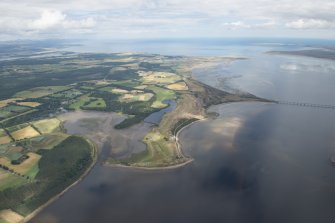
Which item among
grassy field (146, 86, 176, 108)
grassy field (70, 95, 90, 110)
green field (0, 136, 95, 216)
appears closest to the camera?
green field (0, 136, 95, 216)

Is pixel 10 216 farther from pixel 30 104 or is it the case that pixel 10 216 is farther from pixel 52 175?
pixel 30 104

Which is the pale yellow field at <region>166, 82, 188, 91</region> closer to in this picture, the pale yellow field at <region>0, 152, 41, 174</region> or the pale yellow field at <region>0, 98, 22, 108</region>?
the pale yellow field at <region>0, 98, 22, 108</region>

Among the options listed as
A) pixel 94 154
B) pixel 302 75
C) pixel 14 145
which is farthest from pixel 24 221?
pixel 302 75

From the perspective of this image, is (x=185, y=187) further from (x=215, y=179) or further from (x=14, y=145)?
(x=14, y=145)

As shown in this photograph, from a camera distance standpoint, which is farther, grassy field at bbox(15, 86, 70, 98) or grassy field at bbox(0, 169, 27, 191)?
grassy field at bbox(15, 86, 70, 98)

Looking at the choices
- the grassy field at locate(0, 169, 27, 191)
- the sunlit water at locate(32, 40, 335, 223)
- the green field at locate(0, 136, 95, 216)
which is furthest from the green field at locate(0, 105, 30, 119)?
the sunlit water at locate(32, 40, 335, 223)

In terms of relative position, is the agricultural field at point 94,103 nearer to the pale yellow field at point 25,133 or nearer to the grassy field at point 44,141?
the pale yellow field at point 25,133

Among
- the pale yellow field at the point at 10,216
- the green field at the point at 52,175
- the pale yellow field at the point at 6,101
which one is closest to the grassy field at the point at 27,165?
the green field at the point at 52,175
